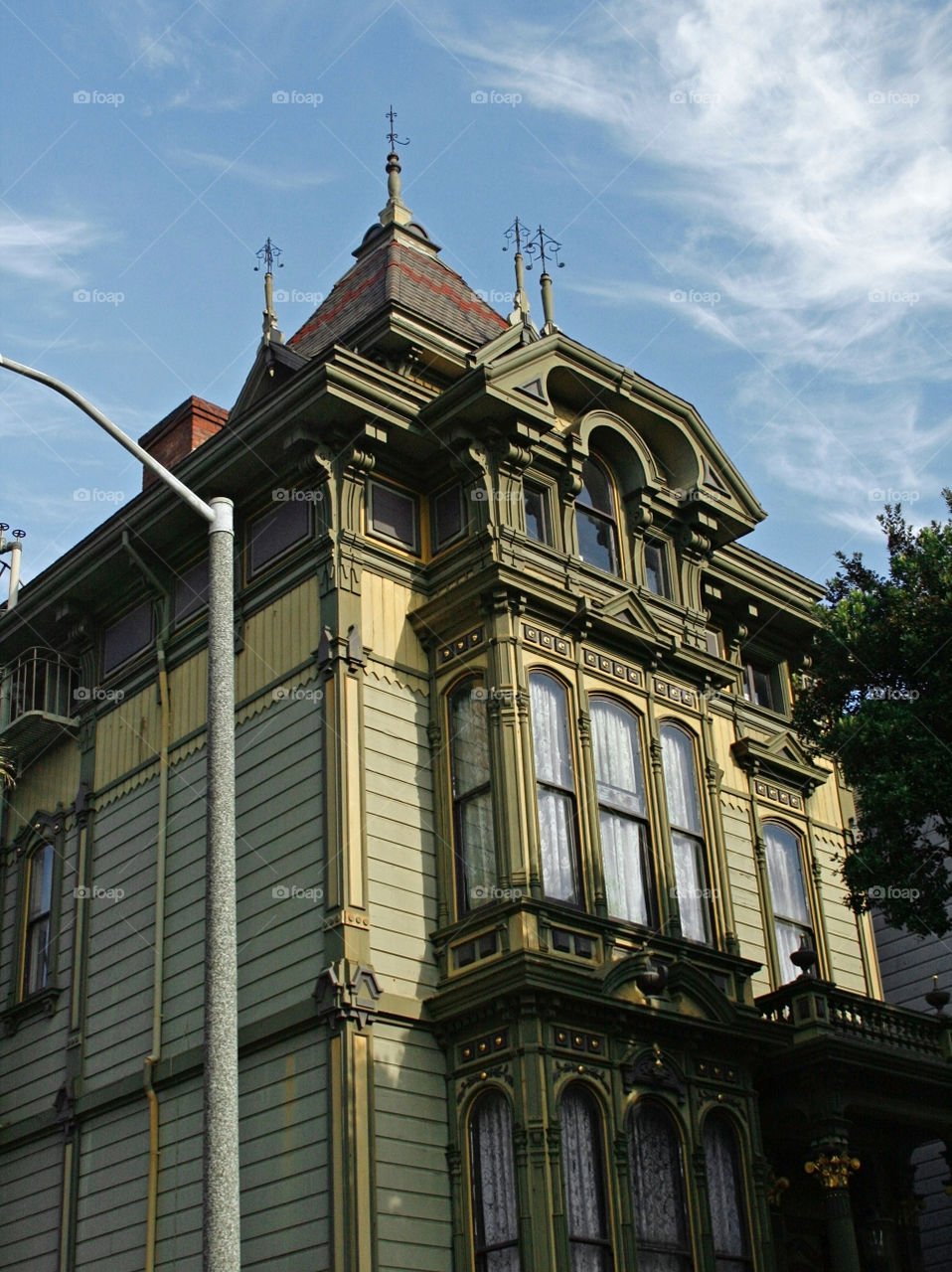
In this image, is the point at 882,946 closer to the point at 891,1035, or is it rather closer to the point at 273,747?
the point at 891,1035

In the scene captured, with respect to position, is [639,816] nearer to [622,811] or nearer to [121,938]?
[622,811]

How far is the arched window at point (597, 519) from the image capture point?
70.8ft

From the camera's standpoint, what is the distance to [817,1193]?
70.3 feet

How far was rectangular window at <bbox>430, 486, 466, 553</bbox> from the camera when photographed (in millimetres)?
20344

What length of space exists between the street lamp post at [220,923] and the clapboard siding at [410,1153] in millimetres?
6584

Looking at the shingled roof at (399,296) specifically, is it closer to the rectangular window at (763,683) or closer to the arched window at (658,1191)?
the rectangular window at (763,683)

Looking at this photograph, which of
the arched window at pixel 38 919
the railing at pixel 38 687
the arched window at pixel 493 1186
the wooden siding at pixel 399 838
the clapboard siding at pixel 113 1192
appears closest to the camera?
the arched window at pixel 493 1186

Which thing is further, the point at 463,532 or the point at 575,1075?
the point at 463,532

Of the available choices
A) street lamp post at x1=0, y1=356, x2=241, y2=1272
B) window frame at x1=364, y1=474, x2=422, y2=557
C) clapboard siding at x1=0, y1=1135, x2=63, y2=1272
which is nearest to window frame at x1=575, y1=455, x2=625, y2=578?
window frame at x1=364, y1=474, x2=422, y2=557

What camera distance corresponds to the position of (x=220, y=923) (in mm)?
9898

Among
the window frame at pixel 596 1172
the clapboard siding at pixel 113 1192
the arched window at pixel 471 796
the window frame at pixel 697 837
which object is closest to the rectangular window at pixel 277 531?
the arched window at pixel 471 796

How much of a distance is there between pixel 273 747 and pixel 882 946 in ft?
50.1

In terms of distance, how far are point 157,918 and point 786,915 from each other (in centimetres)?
917

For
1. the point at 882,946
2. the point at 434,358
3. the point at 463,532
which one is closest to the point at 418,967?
the point at 463,532
